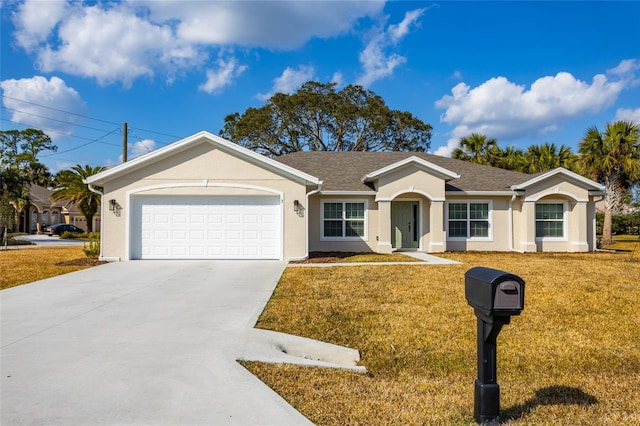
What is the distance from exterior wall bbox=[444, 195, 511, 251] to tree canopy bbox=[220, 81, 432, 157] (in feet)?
68.7

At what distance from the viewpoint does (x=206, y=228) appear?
14.2 metres

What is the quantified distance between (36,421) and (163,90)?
75.2 feet

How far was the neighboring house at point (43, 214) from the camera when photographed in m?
42.4

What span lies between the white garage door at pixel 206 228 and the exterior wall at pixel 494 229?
8.16 m

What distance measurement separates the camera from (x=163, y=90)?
23.1 m

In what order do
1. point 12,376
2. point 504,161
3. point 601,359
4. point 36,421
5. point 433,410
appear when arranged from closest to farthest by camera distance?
point 36,421, point 433,410, point 12,376, point 601,359, point 504,161

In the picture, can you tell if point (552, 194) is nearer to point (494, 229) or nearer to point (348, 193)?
point (494, 229)

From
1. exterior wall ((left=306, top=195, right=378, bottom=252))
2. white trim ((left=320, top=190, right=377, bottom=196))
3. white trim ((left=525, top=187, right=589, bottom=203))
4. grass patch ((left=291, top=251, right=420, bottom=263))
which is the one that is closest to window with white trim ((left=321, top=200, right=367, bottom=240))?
exterior wall ((left=306, top=195, right=378, bottom=252))

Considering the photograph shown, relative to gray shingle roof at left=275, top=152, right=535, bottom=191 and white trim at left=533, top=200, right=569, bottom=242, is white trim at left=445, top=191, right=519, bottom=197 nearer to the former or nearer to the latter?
A: gray shingle roof at left=275, top=152, right=535, bottom=191

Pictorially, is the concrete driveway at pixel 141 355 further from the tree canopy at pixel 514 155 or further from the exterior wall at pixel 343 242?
the tree canopy at pixel 514 155

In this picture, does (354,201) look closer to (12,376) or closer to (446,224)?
(446,224)

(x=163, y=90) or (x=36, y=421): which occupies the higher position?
(x=163, y=90)

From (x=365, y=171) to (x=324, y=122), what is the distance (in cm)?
1928

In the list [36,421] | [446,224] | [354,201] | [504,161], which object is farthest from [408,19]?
[504,161]
